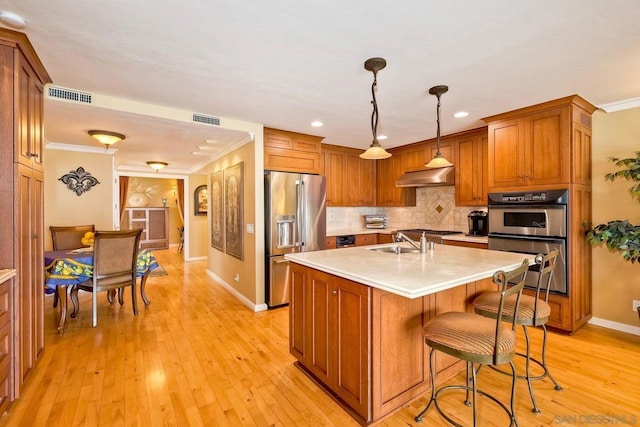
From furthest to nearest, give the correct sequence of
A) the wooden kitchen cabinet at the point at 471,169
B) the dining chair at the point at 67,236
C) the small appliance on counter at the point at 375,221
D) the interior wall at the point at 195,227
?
the interior wall at the point at 195,227
the small appliance on counter at the point at 375,221
the dining chair at the point at 67,236
the wooden kitchen cabinet at the point at 471,169

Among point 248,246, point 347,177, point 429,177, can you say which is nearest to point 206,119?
point 248,246

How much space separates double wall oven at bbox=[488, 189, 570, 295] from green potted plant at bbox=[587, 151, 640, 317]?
0.30m

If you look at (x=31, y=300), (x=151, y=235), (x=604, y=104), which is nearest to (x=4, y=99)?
(x=31, y=300)

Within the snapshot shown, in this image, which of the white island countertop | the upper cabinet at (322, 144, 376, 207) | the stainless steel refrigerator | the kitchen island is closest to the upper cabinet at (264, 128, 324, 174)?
the stainless steel refrigerator

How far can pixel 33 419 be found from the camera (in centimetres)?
184

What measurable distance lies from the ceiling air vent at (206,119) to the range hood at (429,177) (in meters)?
3.02

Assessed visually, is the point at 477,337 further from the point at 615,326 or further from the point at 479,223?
the point at 479,223

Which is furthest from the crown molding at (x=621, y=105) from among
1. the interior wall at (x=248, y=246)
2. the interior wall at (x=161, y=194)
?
the interior wall at (x=161, y=194)

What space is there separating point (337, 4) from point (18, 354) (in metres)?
3.02

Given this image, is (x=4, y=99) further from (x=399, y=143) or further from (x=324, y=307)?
(x=399, y=143)

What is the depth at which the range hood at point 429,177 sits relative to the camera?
172 inches

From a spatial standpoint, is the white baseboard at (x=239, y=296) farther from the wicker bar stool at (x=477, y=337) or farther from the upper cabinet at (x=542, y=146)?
the upper cabinet at (x=542, y=146)

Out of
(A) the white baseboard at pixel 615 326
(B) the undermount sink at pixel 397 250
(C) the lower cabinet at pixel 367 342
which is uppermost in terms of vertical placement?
(B) the undermount sink at pixel 397 250

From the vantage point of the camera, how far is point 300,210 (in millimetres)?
4074
